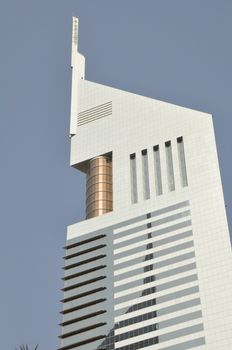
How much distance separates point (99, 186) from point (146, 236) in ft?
80.2

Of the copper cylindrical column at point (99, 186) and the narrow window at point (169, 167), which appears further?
the copper cylindrical column at point (99, 186)

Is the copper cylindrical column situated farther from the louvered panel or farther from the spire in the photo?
the spire

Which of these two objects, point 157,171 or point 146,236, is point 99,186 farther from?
point 146,236

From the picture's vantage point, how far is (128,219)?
465 feet

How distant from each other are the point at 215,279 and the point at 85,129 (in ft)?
182

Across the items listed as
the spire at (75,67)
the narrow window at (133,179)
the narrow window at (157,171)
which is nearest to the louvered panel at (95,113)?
the spire at (75,67)

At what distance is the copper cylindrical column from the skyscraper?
21 cm

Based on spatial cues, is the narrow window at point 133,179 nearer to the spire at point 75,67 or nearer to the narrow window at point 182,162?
the narrow window at point 182,162

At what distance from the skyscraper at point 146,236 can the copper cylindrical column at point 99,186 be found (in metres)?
0.21

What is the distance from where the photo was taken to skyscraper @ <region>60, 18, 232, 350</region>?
12144cm

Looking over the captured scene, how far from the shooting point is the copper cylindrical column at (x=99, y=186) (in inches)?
6058

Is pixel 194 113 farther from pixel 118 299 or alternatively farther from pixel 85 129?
pixel 118 299

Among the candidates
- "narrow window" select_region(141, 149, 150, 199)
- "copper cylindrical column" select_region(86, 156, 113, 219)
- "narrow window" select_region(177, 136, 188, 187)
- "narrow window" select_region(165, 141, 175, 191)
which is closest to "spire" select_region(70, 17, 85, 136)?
"copper cylindrical column" select_region(86, 156, 113, 219)

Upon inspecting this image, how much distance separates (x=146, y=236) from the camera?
136m
